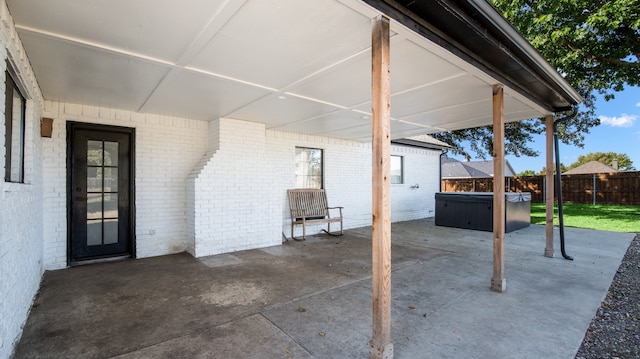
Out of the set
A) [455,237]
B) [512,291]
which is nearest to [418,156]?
[455,237]

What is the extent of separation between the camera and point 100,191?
479 cm

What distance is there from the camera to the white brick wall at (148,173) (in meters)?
4.32

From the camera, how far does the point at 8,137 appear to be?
2.50m

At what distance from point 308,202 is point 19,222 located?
503 cm

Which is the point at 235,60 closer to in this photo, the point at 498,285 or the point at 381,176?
the point at 381,176

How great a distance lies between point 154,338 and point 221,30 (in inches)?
99.8

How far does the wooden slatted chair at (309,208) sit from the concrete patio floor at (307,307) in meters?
1.45

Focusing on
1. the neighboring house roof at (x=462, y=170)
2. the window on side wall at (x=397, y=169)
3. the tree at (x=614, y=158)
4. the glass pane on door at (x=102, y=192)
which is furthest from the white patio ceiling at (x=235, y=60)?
the tree at (x=614, y=158)

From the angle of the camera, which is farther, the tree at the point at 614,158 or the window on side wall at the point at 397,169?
the tree at the point at 614,158

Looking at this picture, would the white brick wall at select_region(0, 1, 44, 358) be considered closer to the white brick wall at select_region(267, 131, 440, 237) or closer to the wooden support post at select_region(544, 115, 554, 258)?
the white brick wall at select_region(267, 131, 440, 237)

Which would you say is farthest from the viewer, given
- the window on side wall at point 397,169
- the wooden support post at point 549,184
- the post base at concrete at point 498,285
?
the window on side wall at point 397,169

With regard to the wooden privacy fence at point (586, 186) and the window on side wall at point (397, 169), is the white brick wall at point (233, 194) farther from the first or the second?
the wooden privacy fence at point (586, 186)

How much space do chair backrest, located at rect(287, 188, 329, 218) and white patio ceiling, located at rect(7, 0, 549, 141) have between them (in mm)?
2292

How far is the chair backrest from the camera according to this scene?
22.2 feet
